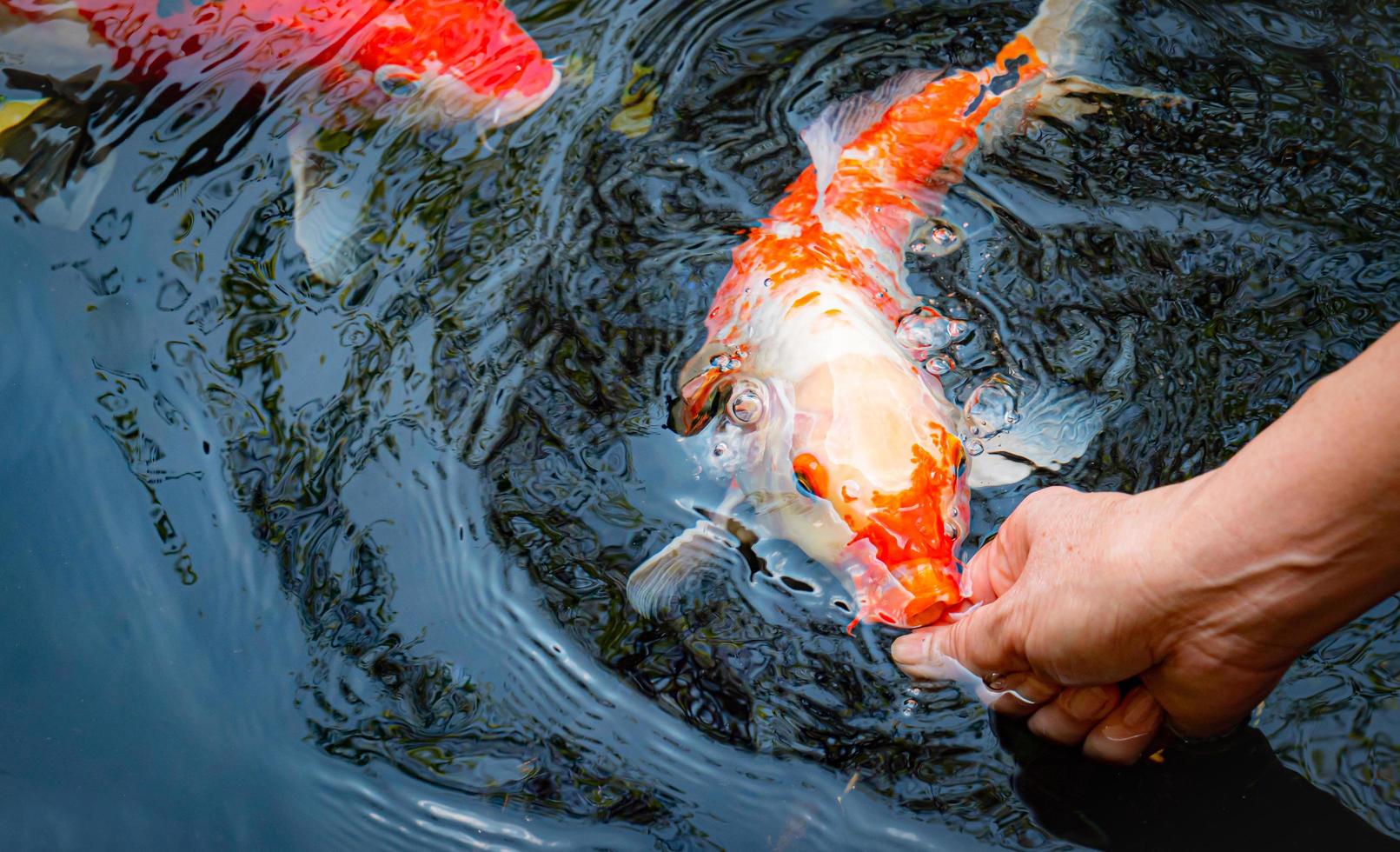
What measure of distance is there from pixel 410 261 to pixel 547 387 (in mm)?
800

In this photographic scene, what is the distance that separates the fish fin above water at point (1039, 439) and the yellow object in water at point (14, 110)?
3696 millimetres

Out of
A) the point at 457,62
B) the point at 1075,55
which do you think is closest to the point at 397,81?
the point at 457,62

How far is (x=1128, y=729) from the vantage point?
2229 mm

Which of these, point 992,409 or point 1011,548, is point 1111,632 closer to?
point 1011,548

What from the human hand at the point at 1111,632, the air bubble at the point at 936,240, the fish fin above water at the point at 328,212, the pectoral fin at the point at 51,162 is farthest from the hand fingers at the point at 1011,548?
the pectoral fin at the point at 51,162

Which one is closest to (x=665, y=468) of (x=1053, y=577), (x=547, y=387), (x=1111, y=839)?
(x=547, y=387)

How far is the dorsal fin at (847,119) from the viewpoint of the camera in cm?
376

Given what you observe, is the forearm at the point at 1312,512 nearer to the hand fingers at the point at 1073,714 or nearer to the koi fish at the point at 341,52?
the hand fingers at the point at 1073,714

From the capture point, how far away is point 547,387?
3211mm

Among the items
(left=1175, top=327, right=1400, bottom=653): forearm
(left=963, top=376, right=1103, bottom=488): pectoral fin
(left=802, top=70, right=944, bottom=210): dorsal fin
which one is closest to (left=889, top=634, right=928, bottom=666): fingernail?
(left=963, top=376, right=1103, bottom=488): pectoral fin

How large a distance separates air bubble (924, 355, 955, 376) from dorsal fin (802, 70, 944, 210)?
2.78ft

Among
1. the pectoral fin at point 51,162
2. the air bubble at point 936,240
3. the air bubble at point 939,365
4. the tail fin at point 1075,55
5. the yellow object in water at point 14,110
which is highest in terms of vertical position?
the yellow object in water at point 14,110

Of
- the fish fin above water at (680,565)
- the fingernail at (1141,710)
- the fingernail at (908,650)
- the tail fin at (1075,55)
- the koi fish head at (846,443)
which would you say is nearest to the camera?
the fingernail at (1141,710)

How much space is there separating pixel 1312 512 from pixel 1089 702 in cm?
69
